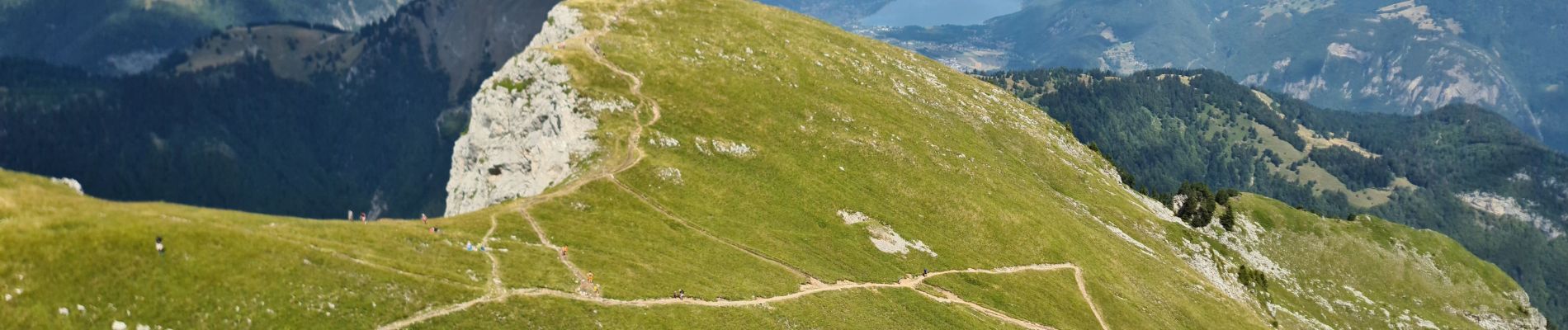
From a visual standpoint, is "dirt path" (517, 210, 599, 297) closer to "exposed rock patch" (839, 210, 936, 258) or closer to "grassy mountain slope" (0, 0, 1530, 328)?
"grassy mountain slope" (0, 0, 1530, 328)

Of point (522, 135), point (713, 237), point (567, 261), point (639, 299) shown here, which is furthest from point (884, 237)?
point (522, 135)

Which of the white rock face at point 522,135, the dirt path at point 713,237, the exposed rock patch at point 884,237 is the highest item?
the white rock face at point 522,135

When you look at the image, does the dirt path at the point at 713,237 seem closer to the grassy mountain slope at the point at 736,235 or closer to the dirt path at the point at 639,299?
the dirt path at the point at 639,299

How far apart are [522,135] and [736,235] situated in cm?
4201

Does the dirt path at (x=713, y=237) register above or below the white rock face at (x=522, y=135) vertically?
below

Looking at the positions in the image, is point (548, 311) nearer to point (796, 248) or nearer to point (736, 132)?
point (796, 248)

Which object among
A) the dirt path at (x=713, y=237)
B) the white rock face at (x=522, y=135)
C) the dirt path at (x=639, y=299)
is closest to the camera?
the dirt path at (x=639, y=299)

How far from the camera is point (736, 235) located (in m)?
89.3

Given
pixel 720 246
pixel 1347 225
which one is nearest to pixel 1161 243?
pixel 1347 225

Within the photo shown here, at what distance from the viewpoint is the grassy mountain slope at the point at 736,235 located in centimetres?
4712

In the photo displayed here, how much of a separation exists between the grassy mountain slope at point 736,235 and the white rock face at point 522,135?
94.5 inches

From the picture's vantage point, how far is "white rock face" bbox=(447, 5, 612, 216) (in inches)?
4213

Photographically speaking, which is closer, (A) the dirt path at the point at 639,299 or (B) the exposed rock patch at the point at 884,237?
(A) the dirt path at the point at 639,299

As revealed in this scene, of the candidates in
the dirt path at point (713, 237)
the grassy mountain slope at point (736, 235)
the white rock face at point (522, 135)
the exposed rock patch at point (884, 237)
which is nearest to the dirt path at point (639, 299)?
the dirt path at point (713, 237)
